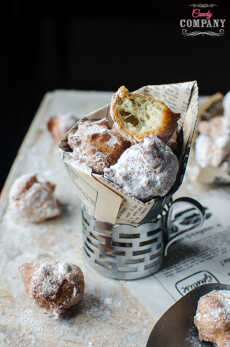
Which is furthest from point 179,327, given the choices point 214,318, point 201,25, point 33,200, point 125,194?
point 201,25

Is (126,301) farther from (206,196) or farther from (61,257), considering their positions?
(206,196)

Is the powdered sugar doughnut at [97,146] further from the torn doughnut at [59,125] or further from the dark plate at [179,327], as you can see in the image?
the torn doughnut at [59,125]

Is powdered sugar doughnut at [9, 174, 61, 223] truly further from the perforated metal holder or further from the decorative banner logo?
the decorative banner logo

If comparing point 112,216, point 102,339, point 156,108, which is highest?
point 156,108

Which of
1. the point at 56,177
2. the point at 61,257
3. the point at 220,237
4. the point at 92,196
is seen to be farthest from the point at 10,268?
the point at 220,237

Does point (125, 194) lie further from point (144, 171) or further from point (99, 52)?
point (99, 52)

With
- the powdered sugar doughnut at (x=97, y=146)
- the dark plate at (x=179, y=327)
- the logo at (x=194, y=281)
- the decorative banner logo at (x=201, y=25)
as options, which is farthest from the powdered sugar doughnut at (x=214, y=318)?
the decorative banner logo at (x=201, y=25)
